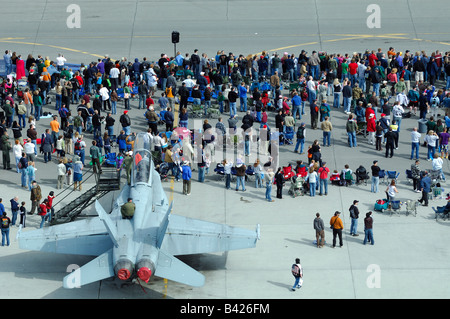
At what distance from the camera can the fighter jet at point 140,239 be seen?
32156mm

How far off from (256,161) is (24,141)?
39.1ft

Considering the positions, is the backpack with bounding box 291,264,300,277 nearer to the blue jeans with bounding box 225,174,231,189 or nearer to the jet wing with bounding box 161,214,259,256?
the jet wing with bounding box 161,214,259,256

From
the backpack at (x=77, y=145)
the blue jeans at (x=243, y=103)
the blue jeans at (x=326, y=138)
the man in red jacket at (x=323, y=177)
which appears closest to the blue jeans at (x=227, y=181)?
the man in red jacket at (x=323, y=177)

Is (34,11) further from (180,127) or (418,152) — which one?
(418,152)

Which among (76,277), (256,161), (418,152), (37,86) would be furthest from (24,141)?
(418,152)

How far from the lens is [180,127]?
47375 mm

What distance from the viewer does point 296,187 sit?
140 feet

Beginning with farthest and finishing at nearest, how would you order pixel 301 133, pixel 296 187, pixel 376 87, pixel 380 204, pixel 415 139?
pixel 376 87, pixel 301 133, pixel 415 139, pixel 296 187, pixel 380 204

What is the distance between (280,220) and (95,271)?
1108cm

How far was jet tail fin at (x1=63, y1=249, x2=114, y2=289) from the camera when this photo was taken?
3177cm

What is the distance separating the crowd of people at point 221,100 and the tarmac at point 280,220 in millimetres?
898

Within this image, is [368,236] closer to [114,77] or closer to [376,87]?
[376,87]

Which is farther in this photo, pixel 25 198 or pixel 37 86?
pixel 37 86

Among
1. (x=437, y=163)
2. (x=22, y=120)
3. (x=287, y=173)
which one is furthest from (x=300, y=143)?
(x=22, y=120)
